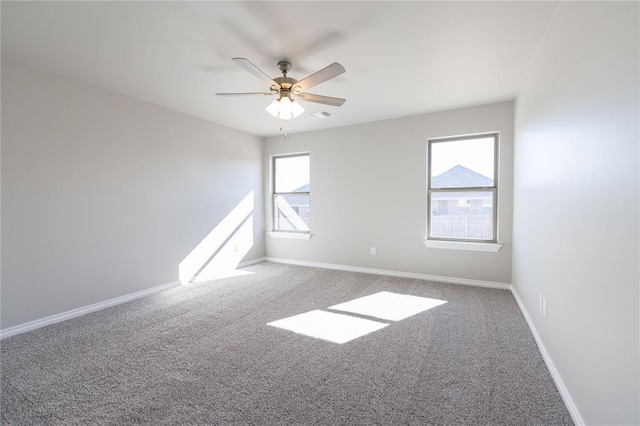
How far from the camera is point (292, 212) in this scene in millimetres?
5438

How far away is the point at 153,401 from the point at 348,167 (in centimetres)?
391

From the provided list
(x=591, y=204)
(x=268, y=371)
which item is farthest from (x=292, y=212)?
(x=591, y=204)

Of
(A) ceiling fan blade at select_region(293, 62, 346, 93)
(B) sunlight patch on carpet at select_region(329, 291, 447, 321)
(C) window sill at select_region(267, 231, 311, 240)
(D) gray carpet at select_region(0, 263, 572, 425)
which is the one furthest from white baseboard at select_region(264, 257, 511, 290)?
(A) ceiling fan blade at select_region(293, 62, 346, 93)

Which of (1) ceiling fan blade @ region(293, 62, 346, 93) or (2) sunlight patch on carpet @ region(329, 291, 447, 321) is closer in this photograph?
(1) ceiling fan blade @ region(293, 62, 346, 93)

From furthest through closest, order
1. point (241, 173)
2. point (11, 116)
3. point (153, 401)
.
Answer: point (241, 173) → point (11, 116) → point (153, 401)

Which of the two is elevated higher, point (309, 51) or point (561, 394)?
point (309, 51)

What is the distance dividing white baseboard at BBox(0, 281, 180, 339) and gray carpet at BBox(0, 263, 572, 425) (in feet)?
0.35

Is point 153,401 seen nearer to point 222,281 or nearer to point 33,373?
point 33,373

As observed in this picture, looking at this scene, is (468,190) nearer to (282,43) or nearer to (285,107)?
(285,107)

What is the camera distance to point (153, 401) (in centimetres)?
164

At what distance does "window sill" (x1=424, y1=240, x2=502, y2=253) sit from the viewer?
3697 millimetres

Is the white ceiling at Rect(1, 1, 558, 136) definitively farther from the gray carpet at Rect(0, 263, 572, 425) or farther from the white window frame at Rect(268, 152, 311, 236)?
the gray carpet at Rect(0, 263, 572, 425)

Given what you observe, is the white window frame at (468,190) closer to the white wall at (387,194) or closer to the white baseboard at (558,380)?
the white wall at (387,194)

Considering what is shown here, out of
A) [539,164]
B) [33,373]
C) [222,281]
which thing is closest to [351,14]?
[539,164]
